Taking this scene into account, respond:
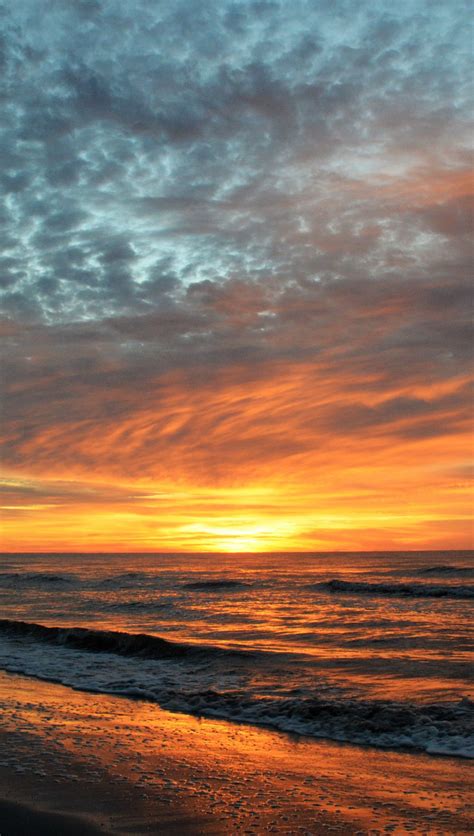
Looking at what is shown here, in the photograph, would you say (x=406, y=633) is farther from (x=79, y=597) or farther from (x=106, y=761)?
(x=79, y=597)

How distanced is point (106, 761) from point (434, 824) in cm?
424

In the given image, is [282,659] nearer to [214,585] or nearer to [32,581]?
[214,585]

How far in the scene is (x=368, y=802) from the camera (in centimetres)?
699

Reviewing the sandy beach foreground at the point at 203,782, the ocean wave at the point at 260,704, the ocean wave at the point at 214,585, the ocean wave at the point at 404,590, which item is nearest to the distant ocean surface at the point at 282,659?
the ocean wave at the point at 260,704

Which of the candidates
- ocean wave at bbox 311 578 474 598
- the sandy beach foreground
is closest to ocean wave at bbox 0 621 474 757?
the sandy beach foreground

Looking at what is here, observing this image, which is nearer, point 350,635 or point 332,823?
point 332,823

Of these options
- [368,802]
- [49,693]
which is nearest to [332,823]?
[368,802]

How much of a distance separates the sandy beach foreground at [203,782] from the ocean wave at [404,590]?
30491 mm

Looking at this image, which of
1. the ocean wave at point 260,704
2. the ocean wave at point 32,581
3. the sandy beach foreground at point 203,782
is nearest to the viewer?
the sandy beach foreground at point 203,782

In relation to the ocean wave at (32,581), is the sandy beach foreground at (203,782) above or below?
above

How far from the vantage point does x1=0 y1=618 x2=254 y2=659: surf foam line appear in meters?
17.9

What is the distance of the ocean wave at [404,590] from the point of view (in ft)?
126

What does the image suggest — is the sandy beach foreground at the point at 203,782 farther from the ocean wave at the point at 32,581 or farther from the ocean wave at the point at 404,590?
the ocean wave at the point at 32,581

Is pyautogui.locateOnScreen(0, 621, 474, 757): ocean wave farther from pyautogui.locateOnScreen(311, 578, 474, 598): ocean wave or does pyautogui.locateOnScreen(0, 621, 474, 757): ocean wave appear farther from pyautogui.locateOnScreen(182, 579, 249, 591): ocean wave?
pyautogui.locateOnScreen(182, 579, 249, 591): ocean wave
